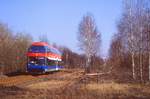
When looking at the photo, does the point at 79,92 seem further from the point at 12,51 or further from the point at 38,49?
the point at 12,51

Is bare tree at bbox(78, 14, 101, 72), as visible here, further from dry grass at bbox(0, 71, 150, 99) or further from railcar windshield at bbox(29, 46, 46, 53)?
dry grass at bbox(0, 71, 150, 99)

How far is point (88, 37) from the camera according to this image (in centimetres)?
5512

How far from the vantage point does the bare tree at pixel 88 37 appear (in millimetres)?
54441

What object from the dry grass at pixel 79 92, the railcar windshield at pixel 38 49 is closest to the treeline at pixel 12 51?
the railcar windshield at pixel 38 49

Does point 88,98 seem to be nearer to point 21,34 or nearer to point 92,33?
point 92,33

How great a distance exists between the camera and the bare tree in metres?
54.4

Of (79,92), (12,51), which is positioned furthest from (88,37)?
(79,92)

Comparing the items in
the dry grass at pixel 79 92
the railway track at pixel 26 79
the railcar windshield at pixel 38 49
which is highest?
the railcar windshield at pixel 38 49

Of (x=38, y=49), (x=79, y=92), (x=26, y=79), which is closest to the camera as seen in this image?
(x=79, y=92)

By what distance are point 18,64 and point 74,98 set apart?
40.2 meters

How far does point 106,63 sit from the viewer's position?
62125mm

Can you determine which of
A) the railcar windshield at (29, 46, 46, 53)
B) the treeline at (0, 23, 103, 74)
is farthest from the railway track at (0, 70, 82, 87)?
the treeline at (0, 23, 103, 74)

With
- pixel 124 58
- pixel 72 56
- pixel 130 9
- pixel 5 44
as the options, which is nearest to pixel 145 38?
pixel 130 9

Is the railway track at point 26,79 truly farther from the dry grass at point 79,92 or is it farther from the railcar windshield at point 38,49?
the dry grass at point 79,92
